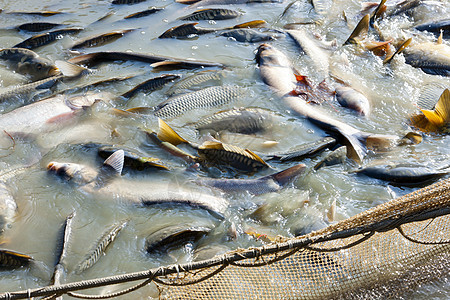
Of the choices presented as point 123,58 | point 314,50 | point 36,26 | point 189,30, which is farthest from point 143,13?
point 314,50

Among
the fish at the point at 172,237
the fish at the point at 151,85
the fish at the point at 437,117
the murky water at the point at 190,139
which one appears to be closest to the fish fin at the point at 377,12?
the murky water at the point at 190,139

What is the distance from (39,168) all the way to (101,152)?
0.57m

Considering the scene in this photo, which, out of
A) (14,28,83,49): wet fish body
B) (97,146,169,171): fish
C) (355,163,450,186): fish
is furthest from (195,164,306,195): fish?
(14,28,83,49): wet fish body

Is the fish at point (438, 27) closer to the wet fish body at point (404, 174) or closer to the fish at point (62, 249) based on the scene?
the wet fish body at point (404, 174)

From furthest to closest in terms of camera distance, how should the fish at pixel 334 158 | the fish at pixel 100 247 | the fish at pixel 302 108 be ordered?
the fish at pixel 302 108 < the fish at pixel 334 158 < the fish at pixel 100 247

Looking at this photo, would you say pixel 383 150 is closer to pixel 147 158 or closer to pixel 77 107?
pixel 147 158

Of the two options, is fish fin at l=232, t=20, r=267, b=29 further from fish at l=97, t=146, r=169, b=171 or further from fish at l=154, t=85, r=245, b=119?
fish at l=97, t=146, r=169, b=171

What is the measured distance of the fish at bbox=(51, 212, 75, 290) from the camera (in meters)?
2.71

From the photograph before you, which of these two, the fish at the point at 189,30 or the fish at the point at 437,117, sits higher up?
the fish at the point at 189,30

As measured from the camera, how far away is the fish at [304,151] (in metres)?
3.69

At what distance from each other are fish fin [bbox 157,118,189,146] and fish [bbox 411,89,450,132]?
2.28 meters

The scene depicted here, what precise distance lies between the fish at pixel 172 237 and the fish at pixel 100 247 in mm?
265

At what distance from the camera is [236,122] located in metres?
4.07

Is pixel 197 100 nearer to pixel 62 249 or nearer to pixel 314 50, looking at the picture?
pixel 314 50
